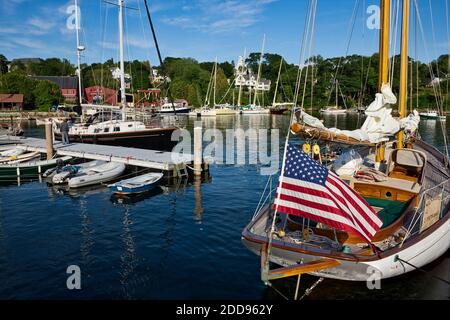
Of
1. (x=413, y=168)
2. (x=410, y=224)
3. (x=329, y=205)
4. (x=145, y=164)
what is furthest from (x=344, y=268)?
(x=145, y=164)

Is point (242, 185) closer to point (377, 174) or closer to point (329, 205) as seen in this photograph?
point (377, 174)

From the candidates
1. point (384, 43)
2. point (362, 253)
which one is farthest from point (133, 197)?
point (384, 43)

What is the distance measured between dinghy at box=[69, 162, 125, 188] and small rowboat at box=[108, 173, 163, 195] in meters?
2.70

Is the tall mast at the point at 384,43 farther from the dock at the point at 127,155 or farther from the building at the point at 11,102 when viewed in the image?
the building at the point at 11,102

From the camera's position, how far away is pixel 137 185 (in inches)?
871

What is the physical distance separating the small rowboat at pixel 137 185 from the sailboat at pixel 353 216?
35.5ft

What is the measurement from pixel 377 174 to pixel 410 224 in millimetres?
2864

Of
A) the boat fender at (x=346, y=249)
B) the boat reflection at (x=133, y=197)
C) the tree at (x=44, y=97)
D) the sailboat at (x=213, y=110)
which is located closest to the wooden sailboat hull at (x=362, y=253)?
the boat fender at (x=346, y=249)

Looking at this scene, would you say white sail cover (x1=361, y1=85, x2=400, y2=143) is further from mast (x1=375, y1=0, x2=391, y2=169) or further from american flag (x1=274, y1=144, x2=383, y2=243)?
american flag (x1=274, y1=144, x2=383, y2=243)

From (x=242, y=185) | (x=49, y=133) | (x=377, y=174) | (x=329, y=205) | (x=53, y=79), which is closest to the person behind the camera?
(x=329, y=205)
